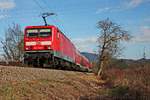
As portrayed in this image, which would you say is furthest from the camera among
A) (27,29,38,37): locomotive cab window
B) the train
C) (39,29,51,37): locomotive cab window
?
(27,29,38,37): locomotive cab window

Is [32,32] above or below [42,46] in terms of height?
above

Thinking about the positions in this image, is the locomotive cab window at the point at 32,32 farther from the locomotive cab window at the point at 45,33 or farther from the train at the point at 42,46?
the locomotive cab window at the point at 45,33

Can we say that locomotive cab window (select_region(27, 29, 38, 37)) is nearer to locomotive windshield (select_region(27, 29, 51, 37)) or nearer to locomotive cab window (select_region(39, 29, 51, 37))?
locomotive windshield (select_region(27, 29, 51, 37))

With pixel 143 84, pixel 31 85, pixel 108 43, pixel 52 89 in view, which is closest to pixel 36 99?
pixel 31 85

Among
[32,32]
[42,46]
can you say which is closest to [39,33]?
[32,32]

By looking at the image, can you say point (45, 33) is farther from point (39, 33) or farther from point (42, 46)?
point (42, 46)

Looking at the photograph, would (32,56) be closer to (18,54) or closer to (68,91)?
(68,91)

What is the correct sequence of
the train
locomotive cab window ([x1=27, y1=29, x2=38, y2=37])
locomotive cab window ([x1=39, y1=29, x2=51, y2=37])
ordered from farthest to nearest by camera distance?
1. locomotive cab window ([x1=27, y1=29, x2=38, y2=37])
2. locomotive cab window ([x1=39, y1=29, x2=51, y2=37])
3. the train

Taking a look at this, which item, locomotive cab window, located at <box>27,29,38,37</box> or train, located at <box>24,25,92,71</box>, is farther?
locomotive cab window, located at <box>27,29,38,37</box>

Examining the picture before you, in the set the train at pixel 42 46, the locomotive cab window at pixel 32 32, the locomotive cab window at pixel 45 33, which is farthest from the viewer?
the locomotive cab window at pixel 32 32

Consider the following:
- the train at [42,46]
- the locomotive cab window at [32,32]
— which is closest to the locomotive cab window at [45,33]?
the train at [42,46]

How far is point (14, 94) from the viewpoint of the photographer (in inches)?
406

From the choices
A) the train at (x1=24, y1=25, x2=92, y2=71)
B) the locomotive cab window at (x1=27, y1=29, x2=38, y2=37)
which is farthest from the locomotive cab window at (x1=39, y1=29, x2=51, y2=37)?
the locomotive cab window at (x1=27, y1=29, x2=38, y2=37)

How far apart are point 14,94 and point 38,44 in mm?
16306
